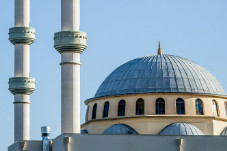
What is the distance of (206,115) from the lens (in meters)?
65.2

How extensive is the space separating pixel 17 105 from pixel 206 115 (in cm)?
1481

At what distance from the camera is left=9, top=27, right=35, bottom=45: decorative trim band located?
186 ft

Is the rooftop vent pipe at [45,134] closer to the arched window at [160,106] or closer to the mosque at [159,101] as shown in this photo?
the mosque at [159,101]

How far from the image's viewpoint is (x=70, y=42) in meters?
49.6

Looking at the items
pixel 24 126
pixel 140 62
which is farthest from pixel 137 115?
pixel 24 126

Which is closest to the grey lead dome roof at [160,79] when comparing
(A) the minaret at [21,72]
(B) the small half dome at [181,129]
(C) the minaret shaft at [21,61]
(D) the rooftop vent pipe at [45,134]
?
(B) the small half dome at [181,129]

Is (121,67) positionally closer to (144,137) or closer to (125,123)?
(125,123)

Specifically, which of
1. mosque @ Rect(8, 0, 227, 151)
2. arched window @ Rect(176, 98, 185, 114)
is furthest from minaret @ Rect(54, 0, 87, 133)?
arched window @ Rect(176, 98, 185, 114)

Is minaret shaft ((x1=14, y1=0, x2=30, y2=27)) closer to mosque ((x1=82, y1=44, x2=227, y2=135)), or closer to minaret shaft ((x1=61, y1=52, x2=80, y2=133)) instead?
minaret shaft ((x1=61, y1=52, x2=80, y2=133))

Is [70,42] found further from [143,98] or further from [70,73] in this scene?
[143,98]

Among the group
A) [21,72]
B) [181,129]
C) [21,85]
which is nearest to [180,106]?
[181,129]

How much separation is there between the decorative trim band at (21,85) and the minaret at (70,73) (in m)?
7.54

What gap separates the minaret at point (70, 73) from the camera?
4931 cm

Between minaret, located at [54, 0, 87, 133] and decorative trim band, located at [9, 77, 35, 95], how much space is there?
24.7ft
